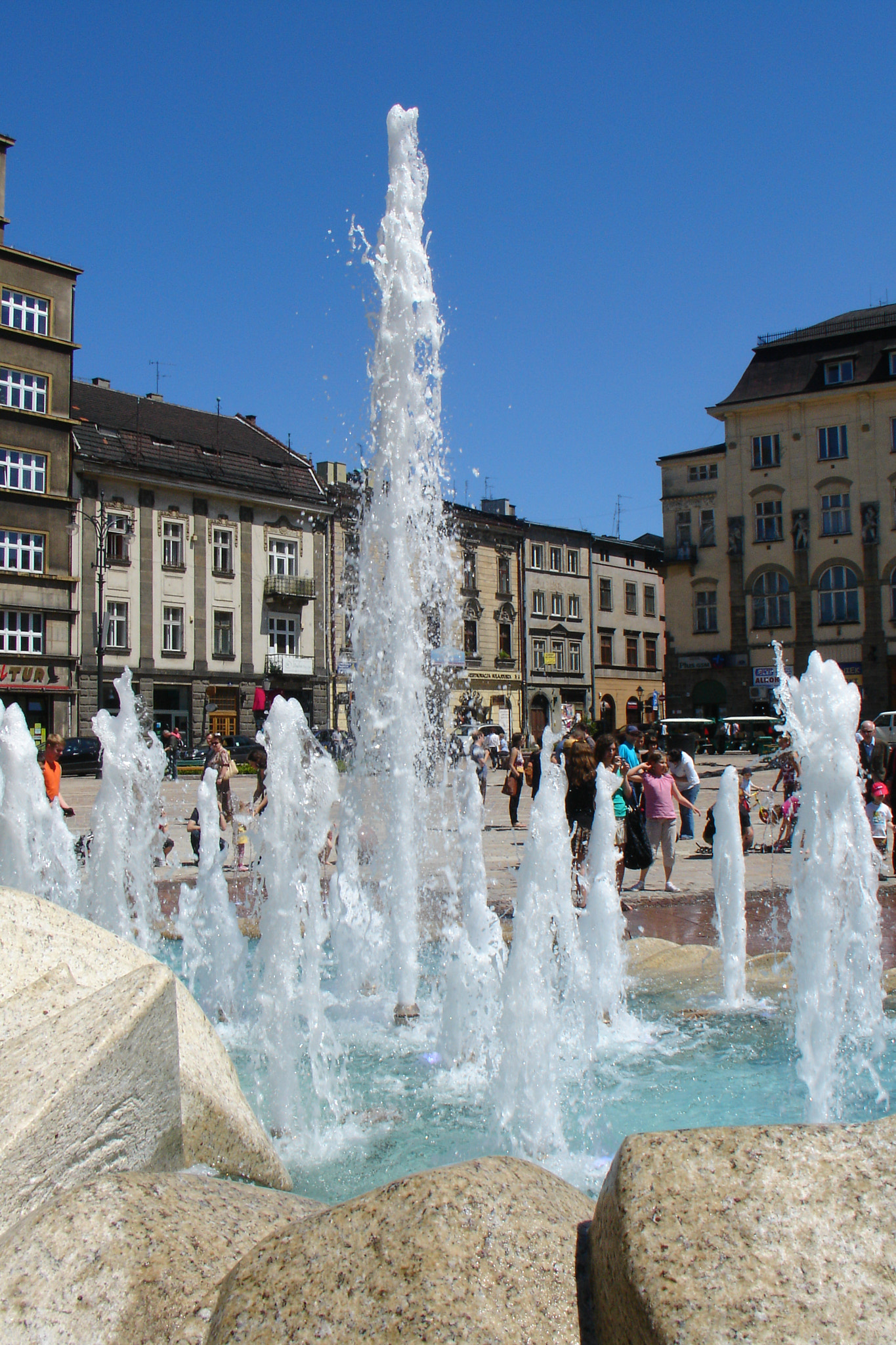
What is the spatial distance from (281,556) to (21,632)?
12755 millimetres

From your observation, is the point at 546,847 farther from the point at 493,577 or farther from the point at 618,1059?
the point at 493,577

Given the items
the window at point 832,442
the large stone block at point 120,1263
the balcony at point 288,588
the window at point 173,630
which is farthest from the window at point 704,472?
the large stone block at point 120,1263

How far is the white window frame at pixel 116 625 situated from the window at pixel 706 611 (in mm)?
25410

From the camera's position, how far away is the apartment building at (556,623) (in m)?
55.0

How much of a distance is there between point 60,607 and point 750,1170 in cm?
3625

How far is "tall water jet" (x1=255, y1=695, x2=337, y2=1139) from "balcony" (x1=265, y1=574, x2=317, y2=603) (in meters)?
38.4

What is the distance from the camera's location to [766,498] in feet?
152

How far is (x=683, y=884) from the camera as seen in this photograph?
11039 mm

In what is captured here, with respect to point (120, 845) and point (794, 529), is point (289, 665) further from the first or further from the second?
point (120, 845)

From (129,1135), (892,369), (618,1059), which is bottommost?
(618,1059)

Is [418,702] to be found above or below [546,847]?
above

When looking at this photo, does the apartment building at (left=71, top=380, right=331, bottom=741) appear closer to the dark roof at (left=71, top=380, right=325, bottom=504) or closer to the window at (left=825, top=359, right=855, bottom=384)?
the dark roof at (left=71, top=380, right=325, bottom=504)

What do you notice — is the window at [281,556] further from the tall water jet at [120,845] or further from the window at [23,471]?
the tall water jet at [120,845]

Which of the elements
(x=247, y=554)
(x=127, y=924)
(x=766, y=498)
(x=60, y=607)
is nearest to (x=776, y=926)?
(x=127, y=924)
